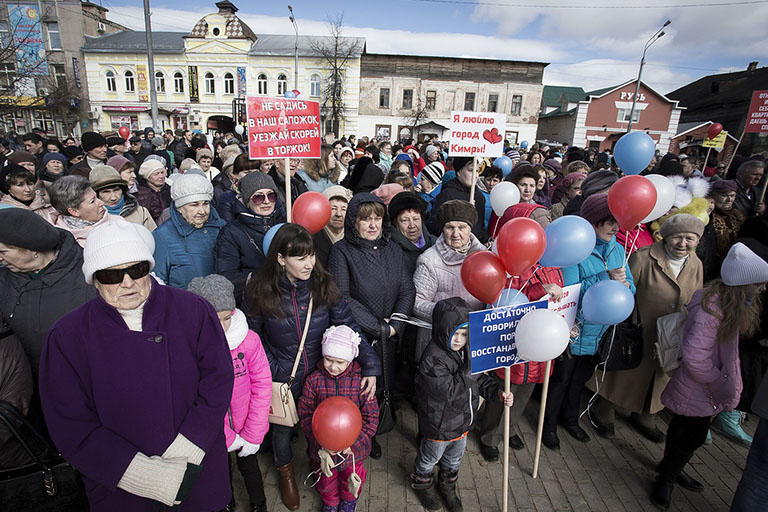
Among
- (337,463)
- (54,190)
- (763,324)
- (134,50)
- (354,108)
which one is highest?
(134,50)

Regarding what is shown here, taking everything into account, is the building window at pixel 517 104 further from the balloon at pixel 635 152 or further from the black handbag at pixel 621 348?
the black handbag at pixel 621 348

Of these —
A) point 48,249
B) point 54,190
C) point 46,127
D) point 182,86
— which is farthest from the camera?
point 182,86

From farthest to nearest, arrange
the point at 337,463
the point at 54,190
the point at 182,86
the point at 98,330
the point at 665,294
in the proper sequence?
the point at 182,86
the point at 665,294
the point at 54,190
the point at 337,463
the point at 98,330

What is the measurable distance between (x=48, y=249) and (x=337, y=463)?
207 cm

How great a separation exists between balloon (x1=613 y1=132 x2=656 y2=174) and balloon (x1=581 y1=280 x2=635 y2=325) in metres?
1.34

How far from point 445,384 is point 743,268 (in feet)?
6.35

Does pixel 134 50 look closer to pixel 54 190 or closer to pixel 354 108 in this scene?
pixel 354 108

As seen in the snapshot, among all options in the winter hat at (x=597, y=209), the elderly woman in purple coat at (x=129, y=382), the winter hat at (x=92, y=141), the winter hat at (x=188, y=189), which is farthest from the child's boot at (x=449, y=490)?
the winter hat at (x=92, y=141)

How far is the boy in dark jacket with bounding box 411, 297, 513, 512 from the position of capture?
99.3 inches

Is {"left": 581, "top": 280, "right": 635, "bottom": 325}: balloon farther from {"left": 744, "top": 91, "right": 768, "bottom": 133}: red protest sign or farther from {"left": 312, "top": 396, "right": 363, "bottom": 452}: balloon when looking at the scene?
{"left": 744, "top": 91, "right": 768, "bottom": 133}: red protest sign

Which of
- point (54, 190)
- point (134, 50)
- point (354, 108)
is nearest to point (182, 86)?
point (134, 50)

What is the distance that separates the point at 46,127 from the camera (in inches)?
1224

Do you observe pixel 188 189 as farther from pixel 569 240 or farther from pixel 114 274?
pixel 569 240

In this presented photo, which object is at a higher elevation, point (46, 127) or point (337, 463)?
point (46, 127)
